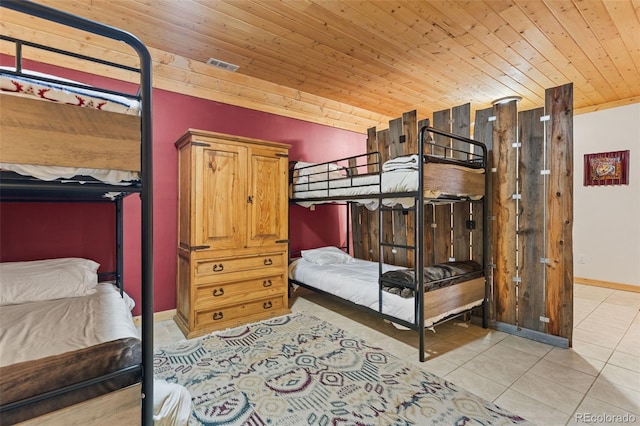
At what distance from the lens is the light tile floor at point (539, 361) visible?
69.3 inches

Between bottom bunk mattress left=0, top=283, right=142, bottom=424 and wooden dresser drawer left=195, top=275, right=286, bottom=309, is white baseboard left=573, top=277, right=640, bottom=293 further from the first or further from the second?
bottom bunk mattress left=0, top=283, right=142, bottom=424

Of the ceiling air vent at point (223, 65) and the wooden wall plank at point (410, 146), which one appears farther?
the wooden wall plank at point (410, 146)

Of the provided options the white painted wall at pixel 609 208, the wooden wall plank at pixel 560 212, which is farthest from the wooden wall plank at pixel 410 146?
the white painted wall at pixel 609 208

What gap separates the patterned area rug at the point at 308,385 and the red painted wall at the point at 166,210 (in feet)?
3.51

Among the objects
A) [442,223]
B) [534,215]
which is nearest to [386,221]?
[442,223]

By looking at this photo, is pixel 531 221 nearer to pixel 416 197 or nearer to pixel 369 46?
pixel 416 197

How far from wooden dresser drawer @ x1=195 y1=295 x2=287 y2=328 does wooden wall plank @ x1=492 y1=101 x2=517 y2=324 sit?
228 cm

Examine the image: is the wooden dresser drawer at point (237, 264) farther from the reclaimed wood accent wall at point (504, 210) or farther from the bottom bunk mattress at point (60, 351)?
the reclaimed wood accent wall at point (504, 210)

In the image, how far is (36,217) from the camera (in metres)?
2.49

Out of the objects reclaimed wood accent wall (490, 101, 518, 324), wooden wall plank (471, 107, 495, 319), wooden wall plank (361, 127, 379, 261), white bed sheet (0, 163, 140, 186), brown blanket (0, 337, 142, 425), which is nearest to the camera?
brown blanket (0, 337, 142, 425)

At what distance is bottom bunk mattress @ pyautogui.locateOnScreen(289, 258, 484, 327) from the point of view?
97.1 inches

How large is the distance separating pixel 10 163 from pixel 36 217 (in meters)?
2.11

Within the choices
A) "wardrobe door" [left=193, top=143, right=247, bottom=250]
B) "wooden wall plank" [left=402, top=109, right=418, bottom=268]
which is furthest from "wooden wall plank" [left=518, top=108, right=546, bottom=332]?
"wardrobe door" [left=193, top=143, right=247, bottom=250]

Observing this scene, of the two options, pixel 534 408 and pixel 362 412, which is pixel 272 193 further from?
pixel 534 408
